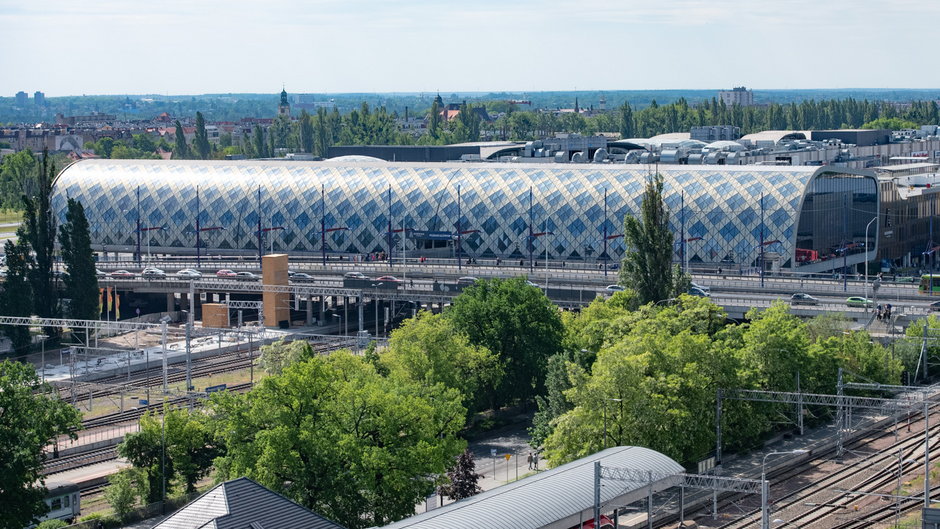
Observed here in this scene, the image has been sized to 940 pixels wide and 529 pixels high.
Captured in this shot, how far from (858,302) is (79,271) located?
56549 millimetres

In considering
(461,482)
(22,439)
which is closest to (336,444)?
(461,482)

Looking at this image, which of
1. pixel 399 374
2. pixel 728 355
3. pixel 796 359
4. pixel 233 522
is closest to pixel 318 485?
pixel 233 522

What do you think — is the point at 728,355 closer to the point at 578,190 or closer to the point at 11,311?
the point at 11,311

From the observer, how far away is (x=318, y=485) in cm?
5647

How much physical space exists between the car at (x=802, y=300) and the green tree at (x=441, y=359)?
32.4 m

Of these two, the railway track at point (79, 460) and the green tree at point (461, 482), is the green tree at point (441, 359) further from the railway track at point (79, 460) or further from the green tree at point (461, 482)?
the railway track at point (79, 460)

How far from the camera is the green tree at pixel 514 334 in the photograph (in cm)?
8238

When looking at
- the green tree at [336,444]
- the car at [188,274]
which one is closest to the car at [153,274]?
the car at [188,274]

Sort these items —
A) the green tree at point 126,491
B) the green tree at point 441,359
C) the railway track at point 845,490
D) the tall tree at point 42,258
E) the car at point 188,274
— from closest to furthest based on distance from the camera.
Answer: the railway track at point 845,490
the green tree at point 126,491
the green tree at point 441,359
the tall tree at point 42,258
the car at point 188,274

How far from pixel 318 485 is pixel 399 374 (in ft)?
58.9

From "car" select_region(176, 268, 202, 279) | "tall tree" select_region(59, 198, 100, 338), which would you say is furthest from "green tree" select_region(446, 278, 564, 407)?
→ "car" select_region(176, 268, 202, 279)

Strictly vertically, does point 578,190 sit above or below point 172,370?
above

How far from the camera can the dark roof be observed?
1709 inches

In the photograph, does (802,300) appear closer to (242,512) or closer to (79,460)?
(79,460)
